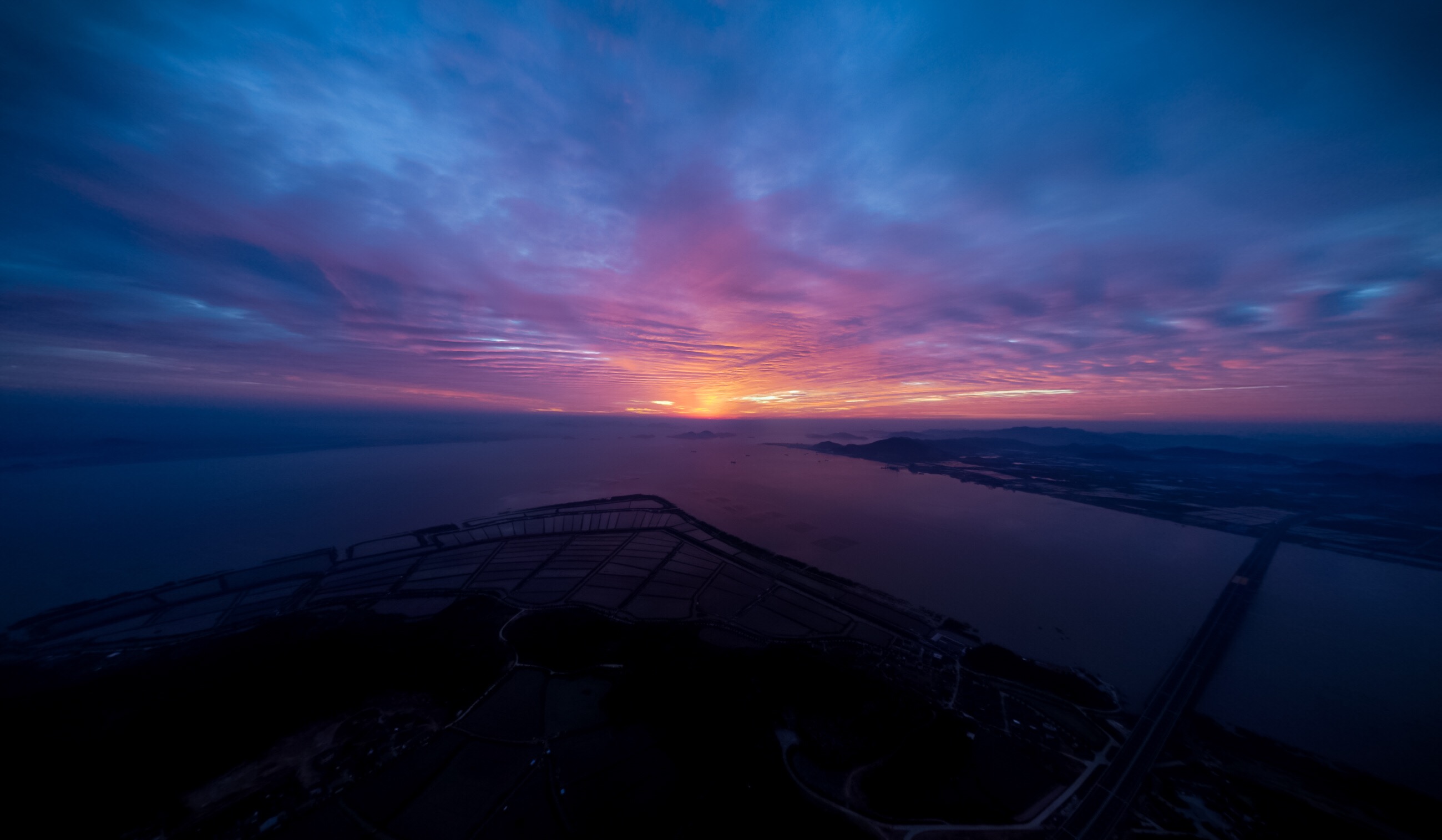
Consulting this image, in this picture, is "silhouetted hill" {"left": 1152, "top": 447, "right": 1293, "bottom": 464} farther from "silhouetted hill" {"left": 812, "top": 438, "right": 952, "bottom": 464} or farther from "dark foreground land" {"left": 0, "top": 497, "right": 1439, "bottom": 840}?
"dark foreground land" {"left": 0, "top": 497, "right": 1439, "bottom": 840}

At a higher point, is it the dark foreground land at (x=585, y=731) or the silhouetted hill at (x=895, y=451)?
the silhouetted hill at (x=895, y=451)

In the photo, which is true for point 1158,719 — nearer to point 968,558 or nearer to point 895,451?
point 968,558

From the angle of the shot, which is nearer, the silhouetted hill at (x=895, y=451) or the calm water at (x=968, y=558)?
the calm water at (x=968, y=558)

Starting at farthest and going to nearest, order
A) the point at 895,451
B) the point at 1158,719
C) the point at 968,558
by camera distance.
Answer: the point at 895,451, the point at 968,558, the point at 1158,719

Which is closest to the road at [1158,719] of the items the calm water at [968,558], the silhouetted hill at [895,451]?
the calm water at [968,558]

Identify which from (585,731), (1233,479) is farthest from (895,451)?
(585,731)

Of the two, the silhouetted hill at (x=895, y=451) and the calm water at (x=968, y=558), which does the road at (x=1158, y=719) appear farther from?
the silhouetted hill at (x=895, y=451)
